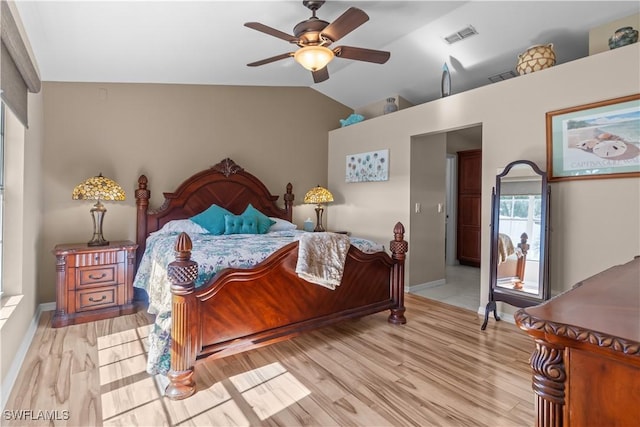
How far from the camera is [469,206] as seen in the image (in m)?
6.25

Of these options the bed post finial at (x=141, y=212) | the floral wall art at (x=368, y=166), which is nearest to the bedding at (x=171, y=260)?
the bed post finial at (x=141, y=212)

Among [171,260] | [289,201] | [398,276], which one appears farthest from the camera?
[289,201]

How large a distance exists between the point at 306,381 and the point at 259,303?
23.7 inches

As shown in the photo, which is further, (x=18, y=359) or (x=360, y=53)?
(x=360, y=53)

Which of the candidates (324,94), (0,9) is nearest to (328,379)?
(0,9)

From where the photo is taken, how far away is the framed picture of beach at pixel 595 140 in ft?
8.32

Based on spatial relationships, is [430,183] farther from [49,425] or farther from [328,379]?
[49,425]

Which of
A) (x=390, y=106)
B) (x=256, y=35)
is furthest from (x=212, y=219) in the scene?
(x=390, y=106)

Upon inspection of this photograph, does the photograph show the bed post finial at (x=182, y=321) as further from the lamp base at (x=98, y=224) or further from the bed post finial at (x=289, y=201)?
the bed post finial at (x=289, y=201)

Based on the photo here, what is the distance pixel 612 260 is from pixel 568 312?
267 centimetres

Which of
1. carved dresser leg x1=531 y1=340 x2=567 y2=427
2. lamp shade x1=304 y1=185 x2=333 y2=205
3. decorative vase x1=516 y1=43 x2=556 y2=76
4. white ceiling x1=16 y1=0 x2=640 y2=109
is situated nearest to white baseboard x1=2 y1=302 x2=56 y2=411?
white ceiling x1=16 y1=0 x2=640 y2=109

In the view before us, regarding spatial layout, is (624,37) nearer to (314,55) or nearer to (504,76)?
(504,76)

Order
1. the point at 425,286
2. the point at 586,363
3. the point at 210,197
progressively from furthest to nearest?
the point at 425,286 < the point at 210,197 < the point at 586,363

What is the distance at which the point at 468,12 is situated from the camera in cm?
314
